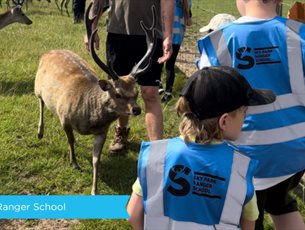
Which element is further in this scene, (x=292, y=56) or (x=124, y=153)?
(x=124, y=153)

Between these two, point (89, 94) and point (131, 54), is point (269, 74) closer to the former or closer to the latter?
point (131, 54)

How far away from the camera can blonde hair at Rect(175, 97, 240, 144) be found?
5.93 ft

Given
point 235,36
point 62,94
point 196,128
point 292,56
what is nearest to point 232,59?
point 235,36

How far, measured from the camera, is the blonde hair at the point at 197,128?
5.93 ft

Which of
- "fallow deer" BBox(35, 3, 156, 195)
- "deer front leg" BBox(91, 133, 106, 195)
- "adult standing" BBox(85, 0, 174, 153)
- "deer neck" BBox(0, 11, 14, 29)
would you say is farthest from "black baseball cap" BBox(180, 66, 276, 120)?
"deer neck" BBox(0, 11, 14, 29)

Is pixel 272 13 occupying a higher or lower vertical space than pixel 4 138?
higher

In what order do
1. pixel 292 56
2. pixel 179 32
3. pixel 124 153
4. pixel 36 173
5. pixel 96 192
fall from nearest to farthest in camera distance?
pixel 292 56, pixel 96 192, pixel 36 173, pixel 124 153, pixel 179 32

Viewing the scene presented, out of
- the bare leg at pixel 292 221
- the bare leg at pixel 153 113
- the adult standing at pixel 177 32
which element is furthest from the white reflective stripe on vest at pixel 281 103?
the adult standing at pixel 177 32

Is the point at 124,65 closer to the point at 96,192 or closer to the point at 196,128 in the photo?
the point at 96,192

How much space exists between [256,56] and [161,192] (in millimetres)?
871

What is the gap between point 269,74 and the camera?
228 centimetres

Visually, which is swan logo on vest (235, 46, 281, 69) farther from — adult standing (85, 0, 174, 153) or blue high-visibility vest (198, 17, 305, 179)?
adult standing (85, 0, 174, 153)

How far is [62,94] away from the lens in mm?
4371

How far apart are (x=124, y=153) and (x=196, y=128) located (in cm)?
281
